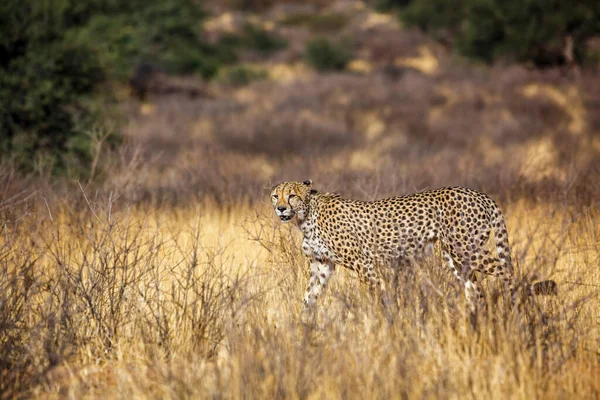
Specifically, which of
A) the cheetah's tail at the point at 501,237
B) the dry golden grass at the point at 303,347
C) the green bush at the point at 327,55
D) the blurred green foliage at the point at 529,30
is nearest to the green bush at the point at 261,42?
the green bush at the point at 327,55

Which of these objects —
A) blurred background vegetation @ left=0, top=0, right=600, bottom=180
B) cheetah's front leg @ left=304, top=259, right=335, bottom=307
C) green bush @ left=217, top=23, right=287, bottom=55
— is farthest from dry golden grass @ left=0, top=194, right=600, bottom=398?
green bush @ left=217, top=23, right=287, bottom=55

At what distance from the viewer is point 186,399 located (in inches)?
124

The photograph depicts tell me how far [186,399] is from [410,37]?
100ft

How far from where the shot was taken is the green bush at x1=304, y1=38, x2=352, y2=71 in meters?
26.9

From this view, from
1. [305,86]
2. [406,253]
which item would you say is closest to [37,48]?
[406,253]

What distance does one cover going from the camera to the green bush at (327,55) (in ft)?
88.3

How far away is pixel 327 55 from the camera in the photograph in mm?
26984

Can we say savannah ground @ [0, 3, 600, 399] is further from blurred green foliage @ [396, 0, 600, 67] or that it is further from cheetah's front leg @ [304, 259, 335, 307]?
blurred green foliage @ [396, 0, 600, 67]

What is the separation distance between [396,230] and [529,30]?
1691 cm

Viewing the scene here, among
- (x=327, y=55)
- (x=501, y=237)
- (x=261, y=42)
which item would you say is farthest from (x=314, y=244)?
(x=261, y=42)

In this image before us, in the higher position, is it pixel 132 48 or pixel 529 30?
pixel 529 30

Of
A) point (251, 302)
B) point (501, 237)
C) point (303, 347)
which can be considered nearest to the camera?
point (303, 347)

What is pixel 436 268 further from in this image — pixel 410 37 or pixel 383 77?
pixel 410 37

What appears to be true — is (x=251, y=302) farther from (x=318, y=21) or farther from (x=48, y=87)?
(x=318, y=21)
